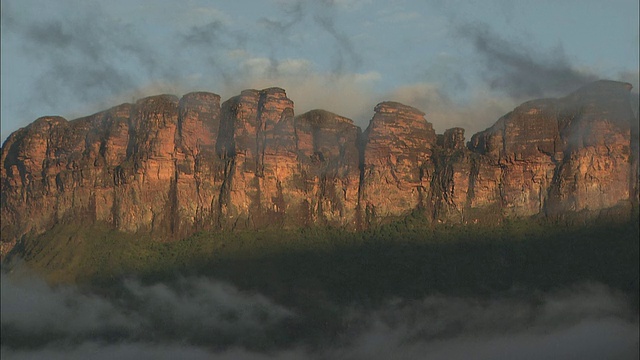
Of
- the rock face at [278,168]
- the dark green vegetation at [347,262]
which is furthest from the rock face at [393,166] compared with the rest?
the dark green vegetation at [347,262]

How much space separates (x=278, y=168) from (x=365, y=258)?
13337mm

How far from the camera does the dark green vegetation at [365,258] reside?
136625 mm

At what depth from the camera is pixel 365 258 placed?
473 feet

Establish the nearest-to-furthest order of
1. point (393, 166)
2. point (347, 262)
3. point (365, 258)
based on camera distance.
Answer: point (347, 262)
point (365, 258)
point (393, 166)

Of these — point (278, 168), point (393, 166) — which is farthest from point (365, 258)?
point (278, 168)

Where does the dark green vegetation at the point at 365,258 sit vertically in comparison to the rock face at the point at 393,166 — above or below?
below

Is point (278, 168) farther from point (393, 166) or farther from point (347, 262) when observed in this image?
point (347, 262)

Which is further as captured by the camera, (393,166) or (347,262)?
(393,166)

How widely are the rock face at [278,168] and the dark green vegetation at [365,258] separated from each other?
7.06 feet

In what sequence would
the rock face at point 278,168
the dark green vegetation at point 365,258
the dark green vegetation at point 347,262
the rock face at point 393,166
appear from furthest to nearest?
A: the rock face at point 393,166 < the rock face at point 278,168 < the dark green vegetation at point 365,258 < the dark green vegetation at point 347,262

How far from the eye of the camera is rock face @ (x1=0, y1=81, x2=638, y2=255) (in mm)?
147500

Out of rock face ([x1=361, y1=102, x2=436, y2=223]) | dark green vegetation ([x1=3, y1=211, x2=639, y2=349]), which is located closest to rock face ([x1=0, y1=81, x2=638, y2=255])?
rock face ([x1=361, y1=102, x2=436, y2=223])

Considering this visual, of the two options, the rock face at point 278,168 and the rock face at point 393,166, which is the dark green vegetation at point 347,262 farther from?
the rock face at point 278,168

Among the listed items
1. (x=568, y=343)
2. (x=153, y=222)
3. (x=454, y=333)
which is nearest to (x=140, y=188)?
(x=153, y=222)
